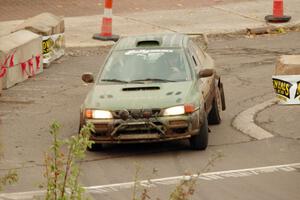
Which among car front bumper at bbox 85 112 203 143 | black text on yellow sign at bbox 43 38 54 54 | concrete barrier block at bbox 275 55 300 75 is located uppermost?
concrete barrier block at bbox 275 55 300 75

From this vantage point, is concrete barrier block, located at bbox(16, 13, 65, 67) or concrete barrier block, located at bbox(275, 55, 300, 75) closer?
concrete barrier block, located at bbox(275, 55, 300, 75)

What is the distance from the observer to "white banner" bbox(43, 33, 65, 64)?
2091 centimetres

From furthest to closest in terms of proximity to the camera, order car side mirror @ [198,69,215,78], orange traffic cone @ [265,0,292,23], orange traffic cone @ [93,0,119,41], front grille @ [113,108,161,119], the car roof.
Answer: orange traffic cone @ [265,0,292,23] → orange traffic cone @ [93,0,119,41] → the car roof → car side mirror @ [198,69,215,78] → front grille @ [113,108,161,119]

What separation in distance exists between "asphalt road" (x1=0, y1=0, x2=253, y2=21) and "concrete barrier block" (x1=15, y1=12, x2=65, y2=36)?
12.9 ft

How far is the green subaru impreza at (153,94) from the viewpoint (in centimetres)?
1359

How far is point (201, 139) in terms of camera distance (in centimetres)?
1391

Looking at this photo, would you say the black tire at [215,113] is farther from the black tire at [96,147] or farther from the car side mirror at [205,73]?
the black tire at [96,147]

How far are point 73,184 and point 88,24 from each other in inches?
692

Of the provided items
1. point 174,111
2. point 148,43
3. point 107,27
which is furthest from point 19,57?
point 174,111

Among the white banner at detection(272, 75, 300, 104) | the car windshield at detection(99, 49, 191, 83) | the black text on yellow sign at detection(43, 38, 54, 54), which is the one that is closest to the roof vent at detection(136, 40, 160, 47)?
the car windshield at detection(99, 49, 191, 83)

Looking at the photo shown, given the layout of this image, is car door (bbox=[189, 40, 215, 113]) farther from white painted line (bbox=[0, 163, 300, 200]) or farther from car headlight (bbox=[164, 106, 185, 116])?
white painted line (bbox=[0, 163, 300, 200])

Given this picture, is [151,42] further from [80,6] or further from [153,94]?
[80,6]

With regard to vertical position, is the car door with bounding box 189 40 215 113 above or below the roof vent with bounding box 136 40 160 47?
below

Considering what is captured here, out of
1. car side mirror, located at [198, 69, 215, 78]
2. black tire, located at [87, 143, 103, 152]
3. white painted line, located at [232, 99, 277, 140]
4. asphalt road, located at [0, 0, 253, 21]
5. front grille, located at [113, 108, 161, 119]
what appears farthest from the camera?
asphalt road, located at [0, 0, 253, 21]
